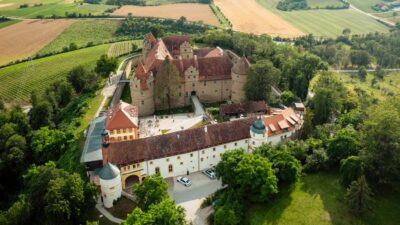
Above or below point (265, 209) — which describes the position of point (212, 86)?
above

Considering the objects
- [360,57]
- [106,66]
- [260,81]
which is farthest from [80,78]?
[360,57]

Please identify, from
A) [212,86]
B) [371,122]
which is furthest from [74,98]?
[371,122]

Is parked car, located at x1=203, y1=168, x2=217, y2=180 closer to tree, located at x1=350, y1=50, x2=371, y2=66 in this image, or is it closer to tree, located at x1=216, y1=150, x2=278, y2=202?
tree, located at x1=216, y1=150, x2=278, y2=202

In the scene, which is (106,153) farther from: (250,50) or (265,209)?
(250,50)

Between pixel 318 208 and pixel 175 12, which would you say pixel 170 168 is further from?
pixel 175 12

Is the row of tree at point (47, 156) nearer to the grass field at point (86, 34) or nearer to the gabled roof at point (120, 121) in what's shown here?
the gabled roof at point (120, 121)

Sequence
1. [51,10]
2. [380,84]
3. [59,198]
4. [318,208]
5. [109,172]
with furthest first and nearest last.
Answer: [51,10], [380,84], [109,172], [318,208], [59,198]

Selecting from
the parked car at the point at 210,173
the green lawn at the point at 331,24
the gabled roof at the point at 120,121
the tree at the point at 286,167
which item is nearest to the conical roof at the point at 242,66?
the gabled roof at the point at 120,121
